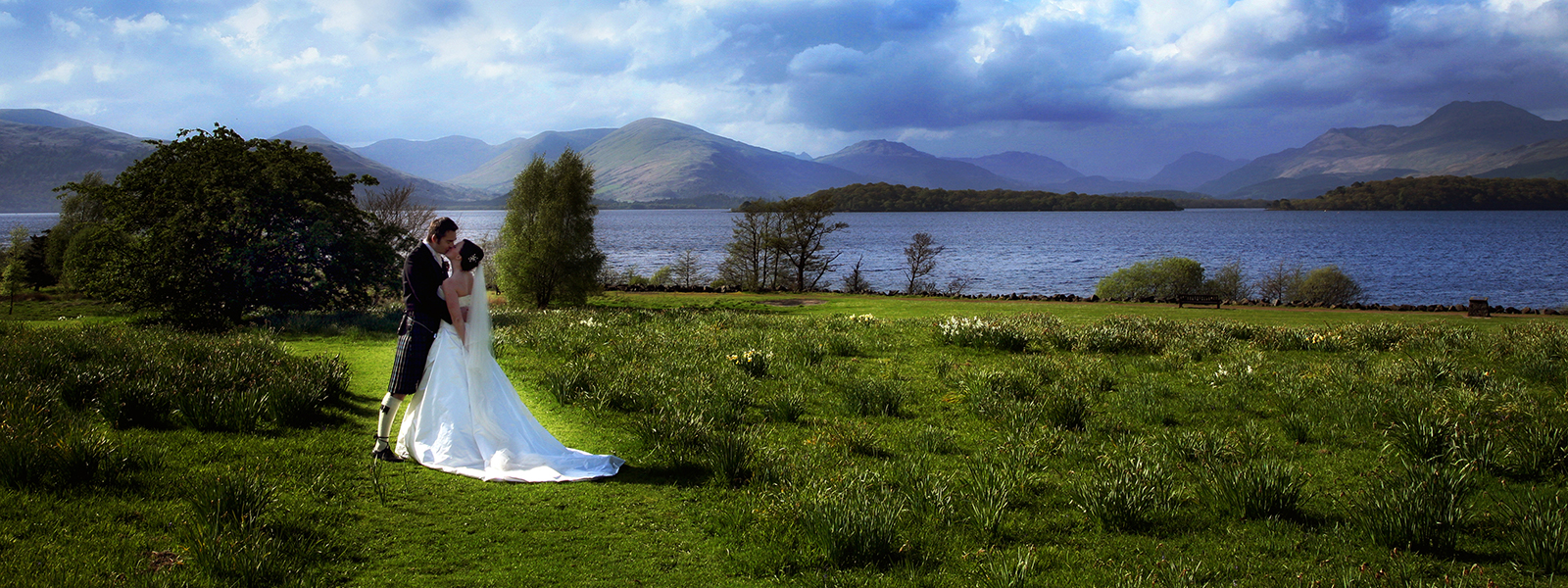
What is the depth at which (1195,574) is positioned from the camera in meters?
4.93

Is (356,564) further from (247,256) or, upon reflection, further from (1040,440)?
(247,256)

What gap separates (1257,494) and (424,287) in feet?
25.1

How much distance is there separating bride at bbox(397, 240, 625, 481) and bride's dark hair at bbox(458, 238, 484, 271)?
0.03ft

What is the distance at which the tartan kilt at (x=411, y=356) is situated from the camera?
756 cm

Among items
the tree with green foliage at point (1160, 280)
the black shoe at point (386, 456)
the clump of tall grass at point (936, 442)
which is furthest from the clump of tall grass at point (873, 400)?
the tree with green foliage at point (1160, 280)

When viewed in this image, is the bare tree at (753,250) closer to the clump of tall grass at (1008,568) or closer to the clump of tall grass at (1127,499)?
the clump of tall grass at (1127,499)

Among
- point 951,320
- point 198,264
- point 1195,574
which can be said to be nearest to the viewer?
point 1195,574

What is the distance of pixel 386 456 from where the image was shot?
24.7 ft

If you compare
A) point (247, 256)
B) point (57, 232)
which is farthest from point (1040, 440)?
point (57, 232)

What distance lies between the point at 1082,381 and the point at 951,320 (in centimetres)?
573

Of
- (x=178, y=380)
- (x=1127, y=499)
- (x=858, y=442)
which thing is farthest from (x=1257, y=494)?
(x=178, y=380)

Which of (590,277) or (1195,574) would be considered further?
(590,277)

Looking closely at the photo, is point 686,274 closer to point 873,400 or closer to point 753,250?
point 753,250

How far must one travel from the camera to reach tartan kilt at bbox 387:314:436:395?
24.8 ft
